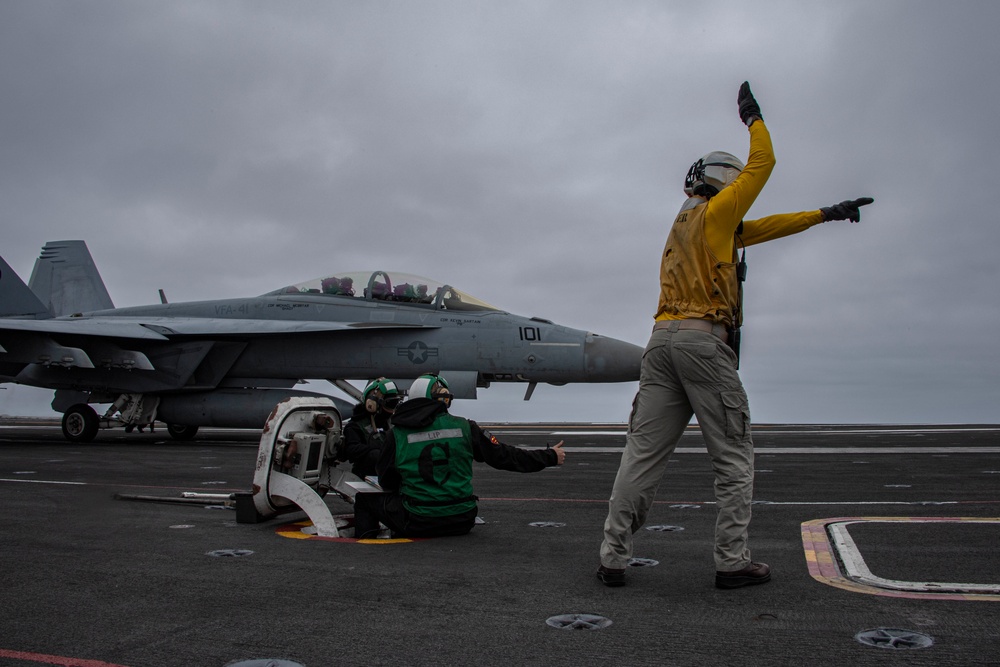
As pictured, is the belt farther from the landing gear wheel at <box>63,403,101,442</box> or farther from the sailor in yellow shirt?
the landing gear wheel at <box>63,403,101,442</box>

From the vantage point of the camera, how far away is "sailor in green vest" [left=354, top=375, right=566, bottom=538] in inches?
190

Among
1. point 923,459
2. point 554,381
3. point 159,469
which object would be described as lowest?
point 159,469

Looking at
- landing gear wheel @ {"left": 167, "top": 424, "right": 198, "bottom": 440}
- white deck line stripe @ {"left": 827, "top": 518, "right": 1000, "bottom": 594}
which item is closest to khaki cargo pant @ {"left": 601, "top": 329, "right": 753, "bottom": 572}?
white deck line stripe @ {"left": 827, "top": 518, "right": 1000, "bottom": 594}

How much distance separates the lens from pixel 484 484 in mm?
8453

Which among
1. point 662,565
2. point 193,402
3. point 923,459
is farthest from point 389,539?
point 193,402

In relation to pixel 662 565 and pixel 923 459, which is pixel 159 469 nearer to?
pixel 662 565

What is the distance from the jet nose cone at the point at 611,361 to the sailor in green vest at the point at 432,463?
8.21 meters

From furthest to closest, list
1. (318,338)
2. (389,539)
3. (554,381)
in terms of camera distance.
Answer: (318,338), (554,381), (389,539)

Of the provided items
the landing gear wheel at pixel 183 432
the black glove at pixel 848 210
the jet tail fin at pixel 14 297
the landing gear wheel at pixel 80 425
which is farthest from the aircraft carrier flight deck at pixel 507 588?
the jet tail fin at pixel 14 297

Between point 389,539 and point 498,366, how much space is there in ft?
28.7

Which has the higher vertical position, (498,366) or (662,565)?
(498,366)

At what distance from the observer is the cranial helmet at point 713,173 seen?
3.84 m

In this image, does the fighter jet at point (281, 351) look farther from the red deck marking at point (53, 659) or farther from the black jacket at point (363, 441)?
the red deck marking at point (53, 659)

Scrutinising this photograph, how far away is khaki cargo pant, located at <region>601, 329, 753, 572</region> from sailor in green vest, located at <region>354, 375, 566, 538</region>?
1123 millimetres
